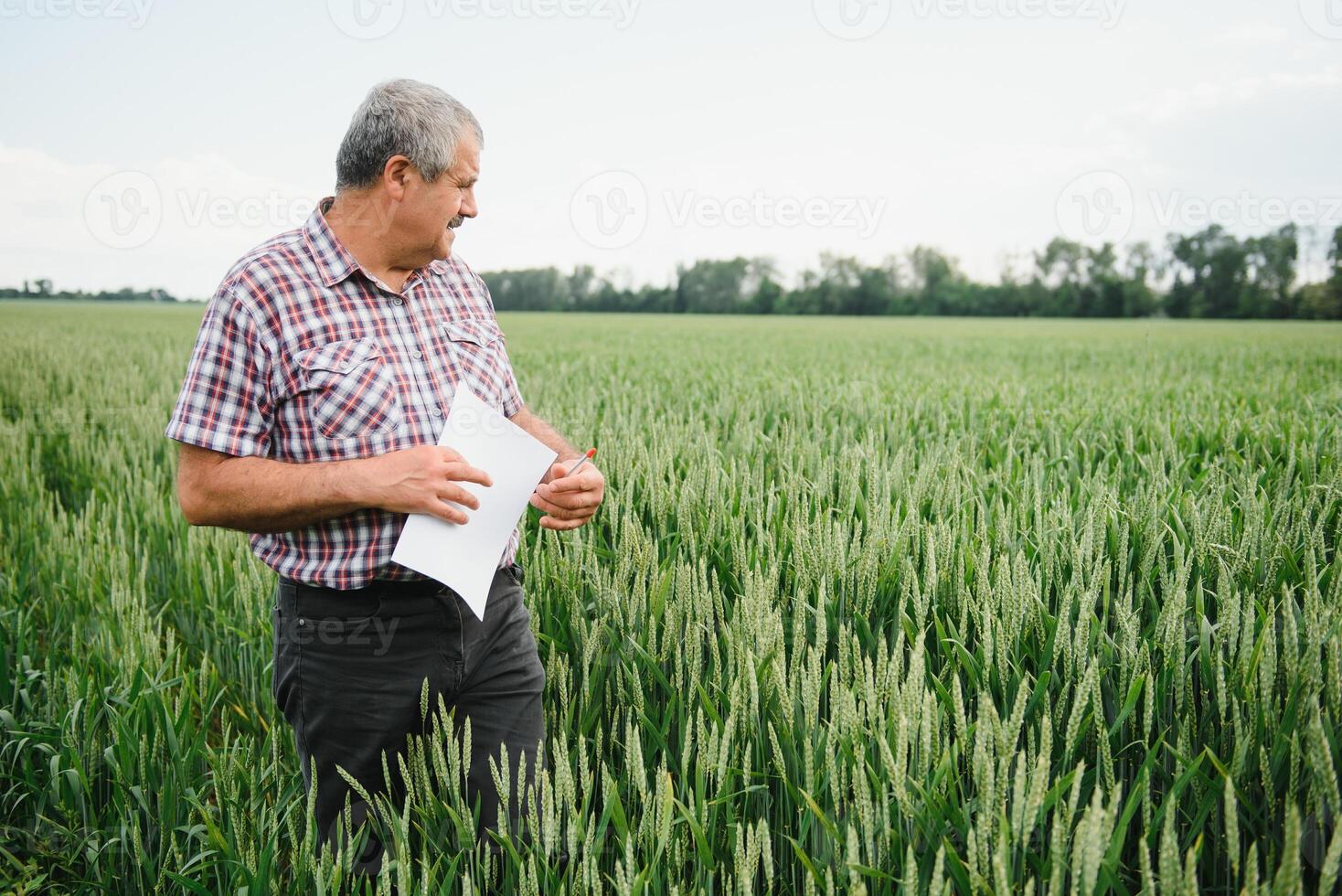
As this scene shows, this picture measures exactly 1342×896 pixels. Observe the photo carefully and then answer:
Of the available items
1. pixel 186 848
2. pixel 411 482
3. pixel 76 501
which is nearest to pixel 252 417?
pixel 411 482

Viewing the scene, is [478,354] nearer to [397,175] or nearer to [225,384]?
[397,175]

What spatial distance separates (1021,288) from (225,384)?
243 ft

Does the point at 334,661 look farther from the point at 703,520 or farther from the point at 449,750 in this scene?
the point at 703,520

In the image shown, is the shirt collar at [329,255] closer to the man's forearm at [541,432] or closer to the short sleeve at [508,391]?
the short sleeve at [508,391]

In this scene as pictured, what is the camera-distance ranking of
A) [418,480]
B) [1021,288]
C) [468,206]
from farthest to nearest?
[1021,288]
[468,206]
[418,480]

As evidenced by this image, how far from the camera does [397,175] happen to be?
5.65 feet

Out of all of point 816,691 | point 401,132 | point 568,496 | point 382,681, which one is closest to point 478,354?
point 568,496

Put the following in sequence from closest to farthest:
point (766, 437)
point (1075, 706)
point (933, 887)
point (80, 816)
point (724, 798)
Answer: point (933, 887) < point (1075, 706) < point (724, 798) < point (80, 816) < point (766, 437)

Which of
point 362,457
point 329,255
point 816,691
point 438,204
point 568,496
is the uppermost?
point 438,204

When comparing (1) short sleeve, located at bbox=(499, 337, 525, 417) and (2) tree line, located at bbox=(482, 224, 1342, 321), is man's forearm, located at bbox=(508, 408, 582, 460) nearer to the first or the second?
(1) short sleeve, located at bbox=(499, 337, 525, 417)

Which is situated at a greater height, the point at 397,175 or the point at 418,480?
the point at 397,175

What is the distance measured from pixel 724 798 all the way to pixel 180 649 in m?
2.46

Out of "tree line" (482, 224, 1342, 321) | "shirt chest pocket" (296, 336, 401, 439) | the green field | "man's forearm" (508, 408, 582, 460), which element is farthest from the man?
"tree line" (482, 224, 1342, 321)

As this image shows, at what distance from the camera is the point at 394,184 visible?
1.72 meters
